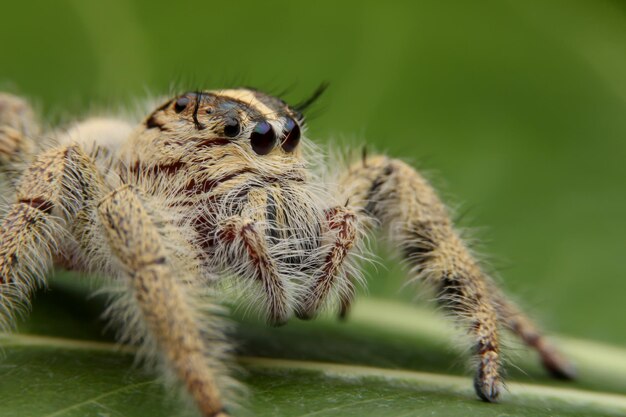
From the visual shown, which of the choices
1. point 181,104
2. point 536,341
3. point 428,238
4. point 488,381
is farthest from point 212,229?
point 536,341

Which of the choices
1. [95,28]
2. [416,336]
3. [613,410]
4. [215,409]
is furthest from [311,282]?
[95,28]

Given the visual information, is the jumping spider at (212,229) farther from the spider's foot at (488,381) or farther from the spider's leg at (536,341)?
the spider's leg at (536,341)

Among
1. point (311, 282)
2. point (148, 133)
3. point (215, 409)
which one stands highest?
point (148, 133)

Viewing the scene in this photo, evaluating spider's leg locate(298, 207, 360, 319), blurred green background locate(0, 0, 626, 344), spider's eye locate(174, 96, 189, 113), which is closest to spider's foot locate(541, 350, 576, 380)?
blurred green background locate(0, 0, 626, 344)

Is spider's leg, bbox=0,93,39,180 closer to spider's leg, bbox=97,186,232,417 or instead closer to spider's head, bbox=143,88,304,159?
spider's head, bbox=143,88,304,159

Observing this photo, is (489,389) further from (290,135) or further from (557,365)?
(290,135)

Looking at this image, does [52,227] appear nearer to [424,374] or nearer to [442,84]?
[424,374]

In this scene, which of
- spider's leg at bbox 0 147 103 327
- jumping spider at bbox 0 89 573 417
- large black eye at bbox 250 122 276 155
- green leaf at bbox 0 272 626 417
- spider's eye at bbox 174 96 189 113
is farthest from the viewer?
spider's eye at bbox 174 96 189 113
